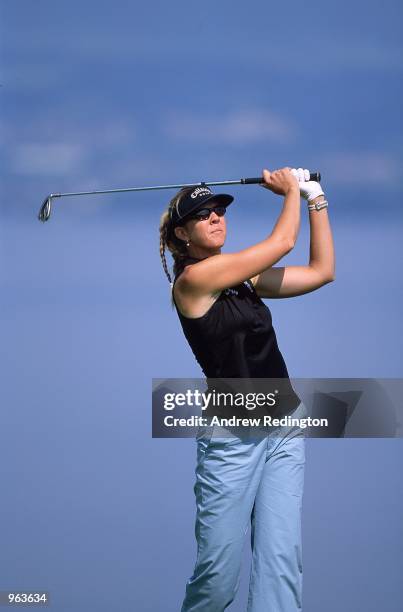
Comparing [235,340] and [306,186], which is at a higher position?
[306,186]

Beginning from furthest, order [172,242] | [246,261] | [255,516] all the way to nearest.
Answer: [172,242], [255,516], [246,261]

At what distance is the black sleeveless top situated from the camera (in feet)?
8.44

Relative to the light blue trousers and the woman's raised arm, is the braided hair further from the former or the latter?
the light blue trousers

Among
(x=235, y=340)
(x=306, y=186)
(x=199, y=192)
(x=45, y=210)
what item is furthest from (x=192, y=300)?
(x=45, y=210)

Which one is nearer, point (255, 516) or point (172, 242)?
point (255, 516)

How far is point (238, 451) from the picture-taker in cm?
259

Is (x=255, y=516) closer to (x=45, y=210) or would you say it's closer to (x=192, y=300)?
(x=192, y=300)

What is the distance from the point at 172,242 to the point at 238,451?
23.6 inches

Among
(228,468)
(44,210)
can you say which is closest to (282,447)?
(228,468)

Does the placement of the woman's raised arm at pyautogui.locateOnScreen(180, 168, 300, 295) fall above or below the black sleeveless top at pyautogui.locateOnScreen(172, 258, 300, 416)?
above

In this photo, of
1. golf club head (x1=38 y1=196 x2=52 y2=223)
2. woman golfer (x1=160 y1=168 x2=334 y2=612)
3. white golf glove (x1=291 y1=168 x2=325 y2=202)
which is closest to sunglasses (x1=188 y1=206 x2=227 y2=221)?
woman golfer (x1=160 y1=168 x2=334 y2=612)

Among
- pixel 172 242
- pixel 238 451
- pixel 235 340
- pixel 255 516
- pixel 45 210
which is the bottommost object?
pixel 255 516

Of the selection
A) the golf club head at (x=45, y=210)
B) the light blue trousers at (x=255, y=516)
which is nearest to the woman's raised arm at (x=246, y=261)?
the light blue trousers at (x=255, y=516)

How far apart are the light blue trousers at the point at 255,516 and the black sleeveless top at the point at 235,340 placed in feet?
0.49
